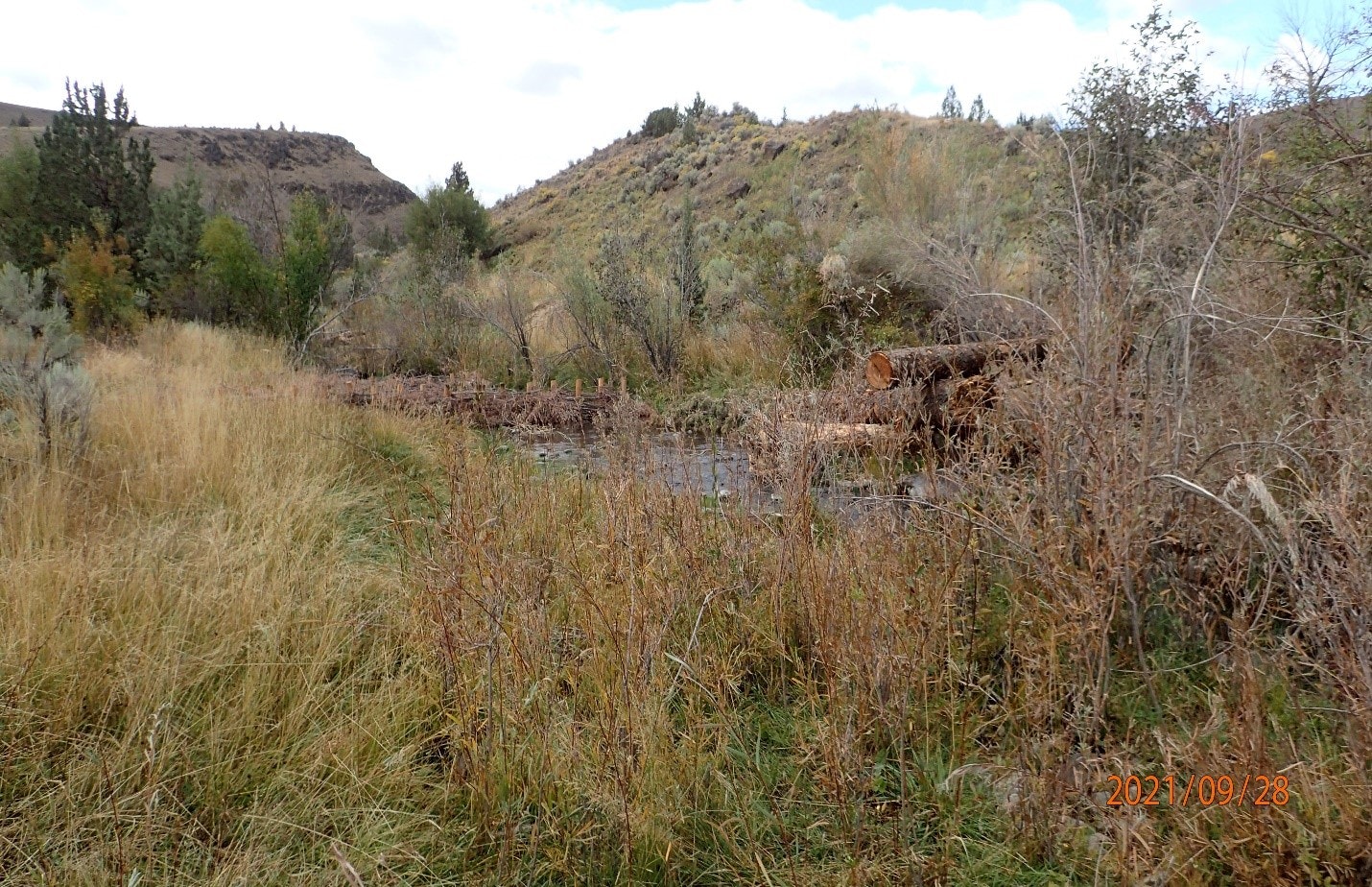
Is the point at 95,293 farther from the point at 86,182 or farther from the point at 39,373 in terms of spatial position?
the point at 39,373

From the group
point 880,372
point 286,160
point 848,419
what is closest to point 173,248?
point 880,372

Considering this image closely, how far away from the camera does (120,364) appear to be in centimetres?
759

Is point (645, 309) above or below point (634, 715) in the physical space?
above

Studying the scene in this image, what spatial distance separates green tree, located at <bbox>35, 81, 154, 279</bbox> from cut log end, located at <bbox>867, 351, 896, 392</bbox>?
13.8m

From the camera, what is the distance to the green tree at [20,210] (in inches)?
511

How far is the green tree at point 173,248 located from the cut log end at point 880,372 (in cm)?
1180

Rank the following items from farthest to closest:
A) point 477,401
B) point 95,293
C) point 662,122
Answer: point 662,122, point 95,293, point 477,401

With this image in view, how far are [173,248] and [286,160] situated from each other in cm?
3655

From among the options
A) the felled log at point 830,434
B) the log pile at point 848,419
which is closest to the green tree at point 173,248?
the log pile at point 848,419

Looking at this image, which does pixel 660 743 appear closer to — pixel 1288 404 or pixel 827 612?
pixel 827 612

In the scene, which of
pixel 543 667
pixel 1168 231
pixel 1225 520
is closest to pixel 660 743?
pixel 543 667

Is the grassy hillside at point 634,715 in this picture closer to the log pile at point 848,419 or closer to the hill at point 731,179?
the log pile at point 848,419

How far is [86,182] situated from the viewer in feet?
45.5

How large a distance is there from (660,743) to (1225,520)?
6.83 ft
